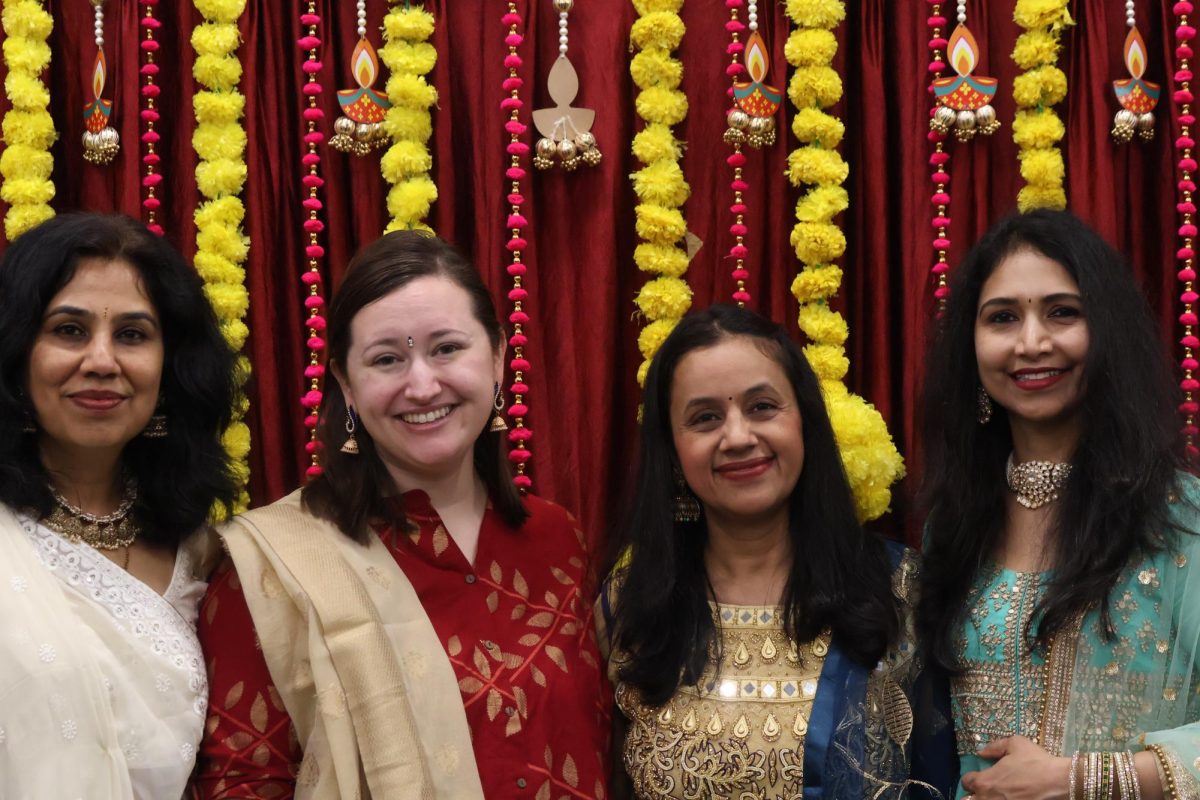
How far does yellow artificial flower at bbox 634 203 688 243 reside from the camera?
10.8 ft

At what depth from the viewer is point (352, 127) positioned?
3352 millimetres

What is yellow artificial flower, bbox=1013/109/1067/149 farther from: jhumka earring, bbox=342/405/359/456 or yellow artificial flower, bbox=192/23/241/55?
yellow artificial flower, bbox=192/23/241/55

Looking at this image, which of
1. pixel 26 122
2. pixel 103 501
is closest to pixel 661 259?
pixel 103 501

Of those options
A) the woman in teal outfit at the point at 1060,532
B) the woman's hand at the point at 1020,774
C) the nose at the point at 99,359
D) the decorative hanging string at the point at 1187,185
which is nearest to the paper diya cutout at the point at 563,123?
the woman in teal outfit at the point at 1060,532

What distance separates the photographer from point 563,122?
3350 mm

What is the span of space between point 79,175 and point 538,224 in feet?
3.55

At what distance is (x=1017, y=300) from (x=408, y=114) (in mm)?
1439

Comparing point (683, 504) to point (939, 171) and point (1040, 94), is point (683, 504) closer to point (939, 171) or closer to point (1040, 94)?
point (939, 171)

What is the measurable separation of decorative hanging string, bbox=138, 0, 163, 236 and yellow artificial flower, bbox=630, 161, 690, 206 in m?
1.09

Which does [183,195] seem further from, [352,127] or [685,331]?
[685,331]

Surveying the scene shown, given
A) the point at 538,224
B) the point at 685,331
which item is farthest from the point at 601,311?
the point at 685,331

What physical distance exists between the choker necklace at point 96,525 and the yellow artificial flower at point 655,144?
52.6 inches

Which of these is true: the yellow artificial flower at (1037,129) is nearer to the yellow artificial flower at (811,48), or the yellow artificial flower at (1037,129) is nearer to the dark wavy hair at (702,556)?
the yellow artificial flower at (811,48)

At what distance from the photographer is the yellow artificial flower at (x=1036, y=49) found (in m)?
3.23
